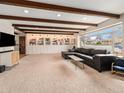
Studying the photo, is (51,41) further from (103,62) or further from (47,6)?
(47,6)

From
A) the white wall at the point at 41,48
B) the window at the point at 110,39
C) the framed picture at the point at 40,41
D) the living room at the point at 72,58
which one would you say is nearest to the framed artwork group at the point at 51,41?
the framed picture at the point at 40,41

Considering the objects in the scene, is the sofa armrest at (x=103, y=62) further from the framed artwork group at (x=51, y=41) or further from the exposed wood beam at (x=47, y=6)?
the framed artwork group at (x=51, y=41)

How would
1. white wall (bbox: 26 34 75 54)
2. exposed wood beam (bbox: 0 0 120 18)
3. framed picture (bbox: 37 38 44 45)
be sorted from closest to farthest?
exposed wood beam (bbox: 0 0 120 18)
white wall (bbox: 26 34 75 54)
framed picture (bbox: 37 38 44 45)

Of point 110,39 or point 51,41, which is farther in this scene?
point 51,41

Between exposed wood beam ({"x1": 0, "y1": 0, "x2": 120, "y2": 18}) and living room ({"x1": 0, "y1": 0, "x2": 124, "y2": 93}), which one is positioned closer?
living room ({"x1": 0, "y1": 0, "x2": 124, "y2": 93})

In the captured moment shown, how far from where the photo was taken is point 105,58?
4727 millimetres

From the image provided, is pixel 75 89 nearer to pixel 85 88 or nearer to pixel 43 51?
pixel 85 88

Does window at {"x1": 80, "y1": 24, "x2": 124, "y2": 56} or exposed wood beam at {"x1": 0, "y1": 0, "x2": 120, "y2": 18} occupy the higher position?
exposed wood beam at {"x1": 0, "y1": 0, "x2": 120, "y2": 18}

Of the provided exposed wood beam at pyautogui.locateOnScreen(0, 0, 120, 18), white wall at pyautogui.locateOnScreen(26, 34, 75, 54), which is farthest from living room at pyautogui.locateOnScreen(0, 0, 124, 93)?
white wall at pyautogui.locateOnScreen(26, 34, 75, 54)

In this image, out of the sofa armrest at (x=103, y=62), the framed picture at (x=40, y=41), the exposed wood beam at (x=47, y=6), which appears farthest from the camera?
the framed picture at (x=40, y=41)

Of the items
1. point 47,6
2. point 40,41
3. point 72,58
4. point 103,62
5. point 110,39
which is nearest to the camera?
point 47,6

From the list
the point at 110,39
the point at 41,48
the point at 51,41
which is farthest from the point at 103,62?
the point at 41,48

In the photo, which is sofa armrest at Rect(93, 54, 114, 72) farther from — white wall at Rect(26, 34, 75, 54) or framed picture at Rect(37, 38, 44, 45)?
framed picture at Rect(37, 38, 44, 45)

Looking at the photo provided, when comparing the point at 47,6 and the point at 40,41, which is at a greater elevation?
the point at 47,6
